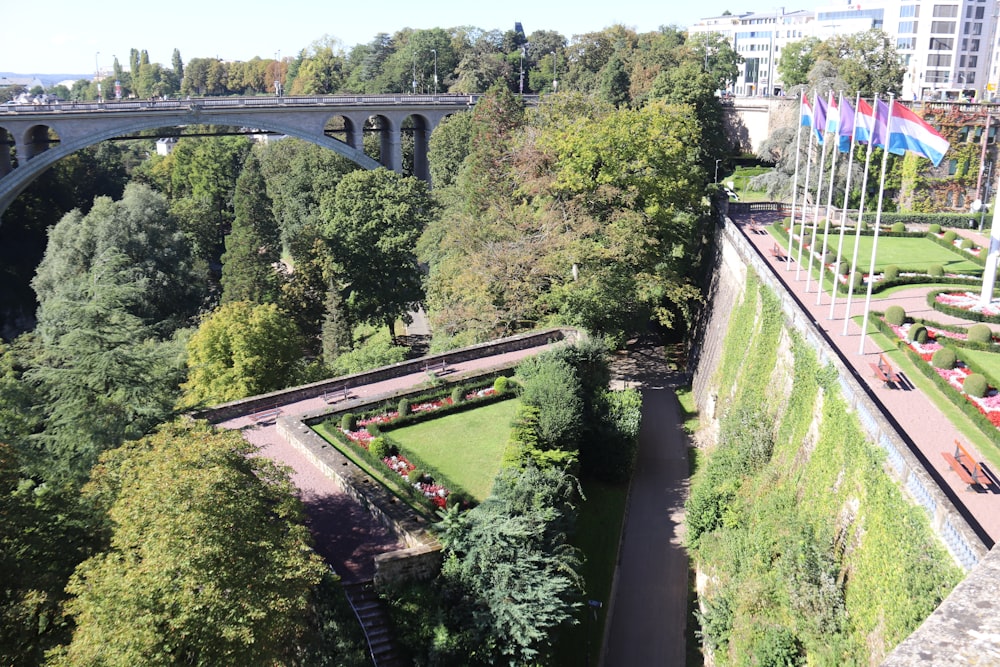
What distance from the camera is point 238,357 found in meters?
28.8

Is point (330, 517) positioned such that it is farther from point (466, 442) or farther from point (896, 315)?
point (896, 315)

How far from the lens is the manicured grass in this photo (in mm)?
18281

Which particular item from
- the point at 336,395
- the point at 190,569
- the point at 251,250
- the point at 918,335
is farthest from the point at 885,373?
the point at 251,250

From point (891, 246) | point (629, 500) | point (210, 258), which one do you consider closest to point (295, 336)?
point (629, 500)

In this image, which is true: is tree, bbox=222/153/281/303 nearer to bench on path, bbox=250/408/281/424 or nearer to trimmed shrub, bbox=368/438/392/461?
bench on path, bbox=250/408/281/424

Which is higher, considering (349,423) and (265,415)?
(349,423)

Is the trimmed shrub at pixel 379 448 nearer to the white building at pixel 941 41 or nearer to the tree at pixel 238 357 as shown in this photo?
the tree at pixel 238 357

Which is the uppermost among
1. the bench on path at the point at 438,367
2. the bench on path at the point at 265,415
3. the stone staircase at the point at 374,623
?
the bench on path at the point at 438,367

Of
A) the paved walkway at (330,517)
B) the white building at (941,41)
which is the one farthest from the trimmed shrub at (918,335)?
the white building at (941,41)

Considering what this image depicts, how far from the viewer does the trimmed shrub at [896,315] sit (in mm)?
22953

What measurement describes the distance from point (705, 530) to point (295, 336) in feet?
57.3

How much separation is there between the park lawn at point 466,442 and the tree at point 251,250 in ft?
61.1

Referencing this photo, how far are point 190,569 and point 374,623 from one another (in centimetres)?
543

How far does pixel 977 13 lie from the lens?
239ft
